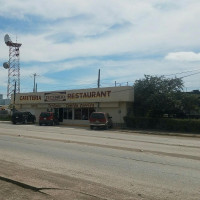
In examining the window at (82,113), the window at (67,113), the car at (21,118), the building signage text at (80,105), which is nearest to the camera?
the building signage text at (80,105)

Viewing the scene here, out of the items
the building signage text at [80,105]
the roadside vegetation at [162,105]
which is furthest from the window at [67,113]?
the roadside vegetation at [162,105]

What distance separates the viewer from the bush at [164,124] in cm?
2947

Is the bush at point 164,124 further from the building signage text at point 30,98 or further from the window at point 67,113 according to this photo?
the building signage text at point 30,98

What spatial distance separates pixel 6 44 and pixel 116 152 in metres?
50.6

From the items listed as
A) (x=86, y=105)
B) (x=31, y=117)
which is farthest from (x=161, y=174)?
(x=31, y=117)

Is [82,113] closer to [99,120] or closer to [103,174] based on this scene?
[99,120]

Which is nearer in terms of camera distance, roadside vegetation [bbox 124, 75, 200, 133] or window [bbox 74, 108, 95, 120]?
roadside vegetation [bbox 124, 75, 200, 133]

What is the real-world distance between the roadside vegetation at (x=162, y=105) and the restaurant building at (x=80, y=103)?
1472 millimetres

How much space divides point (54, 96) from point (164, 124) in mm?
18135

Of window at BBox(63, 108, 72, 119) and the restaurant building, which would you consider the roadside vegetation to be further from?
window at BBox(63, 108, 72, 119)

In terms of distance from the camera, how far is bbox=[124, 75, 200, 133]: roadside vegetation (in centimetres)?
3203

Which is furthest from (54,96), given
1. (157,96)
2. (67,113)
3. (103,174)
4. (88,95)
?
(103,174)

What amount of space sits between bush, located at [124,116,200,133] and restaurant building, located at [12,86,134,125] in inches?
101

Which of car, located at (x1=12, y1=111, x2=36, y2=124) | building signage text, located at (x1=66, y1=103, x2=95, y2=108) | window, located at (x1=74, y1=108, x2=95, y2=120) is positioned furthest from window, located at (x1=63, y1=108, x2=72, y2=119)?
car, located at (x1=12, y1=111, x2=36, y2=124)
